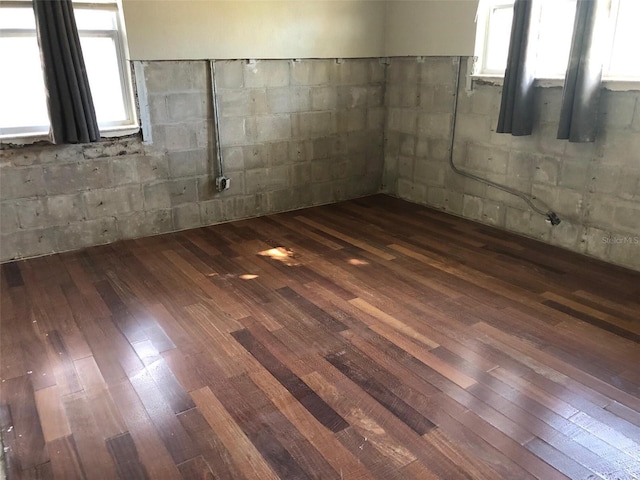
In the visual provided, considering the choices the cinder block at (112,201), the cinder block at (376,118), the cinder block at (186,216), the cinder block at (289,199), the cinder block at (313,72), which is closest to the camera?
the cinder block at (112,201)

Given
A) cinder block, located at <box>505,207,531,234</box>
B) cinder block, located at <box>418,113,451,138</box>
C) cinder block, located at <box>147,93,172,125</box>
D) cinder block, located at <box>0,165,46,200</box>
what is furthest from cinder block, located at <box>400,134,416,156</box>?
cinder block, located at <box>0,165,46,200</box>

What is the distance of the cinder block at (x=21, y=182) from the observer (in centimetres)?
359

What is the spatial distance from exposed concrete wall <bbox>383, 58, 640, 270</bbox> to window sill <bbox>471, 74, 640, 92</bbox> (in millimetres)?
37

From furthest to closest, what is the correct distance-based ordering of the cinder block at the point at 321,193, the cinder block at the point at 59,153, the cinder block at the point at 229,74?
the cinder block at the point at 321,193
the cinder block at the point at 229,74
the cinder block at the point at 59,153

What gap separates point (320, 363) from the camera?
245 centimetres

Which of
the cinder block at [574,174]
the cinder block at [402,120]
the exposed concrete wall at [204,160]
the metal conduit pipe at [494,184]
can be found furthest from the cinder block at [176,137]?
the cinder block at [574,174]

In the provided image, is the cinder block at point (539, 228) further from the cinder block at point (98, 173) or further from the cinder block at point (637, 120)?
the cinder block at point (98, 173)

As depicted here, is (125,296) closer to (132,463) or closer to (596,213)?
(132,463)

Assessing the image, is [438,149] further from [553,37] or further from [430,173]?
[553,37]

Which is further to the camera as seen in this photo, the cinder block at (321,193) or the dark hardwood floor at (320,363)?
the cinder block at (321,193)

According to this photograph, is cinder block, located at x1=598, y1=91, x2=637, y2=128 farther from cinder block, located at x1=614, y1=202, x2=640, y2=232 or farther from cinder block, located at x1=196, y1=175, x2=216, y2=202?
cinder block, located at x1=196, y1=175, x2=216, y2=202

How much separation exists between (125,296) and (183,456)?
5.04 ft

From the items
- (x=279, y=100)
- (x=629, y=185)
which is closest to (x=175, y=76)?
(x=279, y=100)

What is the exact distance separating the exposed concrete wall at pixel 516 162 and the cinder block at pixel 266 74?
4.03 ft
